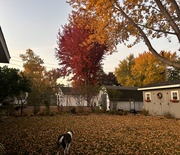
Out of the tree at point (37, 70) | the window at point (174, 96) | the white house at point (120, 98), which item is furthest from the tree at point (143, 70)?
the tree at point (37, 70)

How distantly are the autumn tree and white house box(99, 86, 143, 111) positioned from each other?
2.33 m

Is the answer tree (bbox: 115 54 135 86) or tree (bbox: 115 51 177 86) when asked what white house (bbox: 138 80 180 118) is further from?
tree (bbox: 115 54 135 86)

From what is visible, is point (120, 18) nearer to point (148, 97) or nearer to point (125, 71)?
point (148, 97)

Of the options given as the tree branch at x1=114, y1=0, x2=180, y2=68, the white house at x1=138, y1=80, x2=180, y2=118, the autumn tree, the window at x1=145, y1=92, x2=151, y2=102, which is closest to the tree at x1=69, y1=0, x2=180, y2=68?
the tree branch at x1=114, y1=0, x2=180, y2=68

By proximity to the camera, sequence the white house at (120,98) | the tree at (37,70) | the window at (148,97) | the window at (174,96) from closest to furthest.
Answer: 1. the window at (174,96)
2. the window at (148,97)
3. the white house at (120,98)
4. the tree at (37,70)

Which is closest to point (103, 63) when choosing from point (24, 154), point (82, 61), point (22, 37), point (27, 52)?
point (82, 61)

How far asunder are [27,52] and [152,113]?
85.6ft

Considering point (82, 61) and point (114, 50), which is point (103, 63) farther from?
point (114, 50)

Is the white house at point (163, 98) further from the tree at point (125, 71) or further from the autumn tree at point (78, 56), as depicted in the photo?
the tree at point (125, 71)

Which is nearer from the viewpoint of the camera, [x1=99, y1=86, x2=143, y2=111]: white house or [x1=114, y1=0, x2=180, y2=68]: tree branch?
[x1=114, y1=0, x2=180, y2=68]: tree branch

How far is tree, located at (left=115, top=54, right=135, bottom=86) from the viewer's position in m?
36.1

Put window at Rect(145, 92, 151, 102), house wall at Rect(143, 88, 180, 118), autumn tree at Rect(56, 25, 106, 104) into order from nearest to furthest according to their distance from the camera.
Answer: house wall at Rect(143, 88, 180, 118) → window at Rect(145, 92, 151, 102) → autumn tree at Rect(56, 25, 106, 104)

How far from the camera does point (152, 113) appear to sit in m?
17.9

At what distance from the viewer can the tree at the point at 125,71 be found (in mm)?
36100
